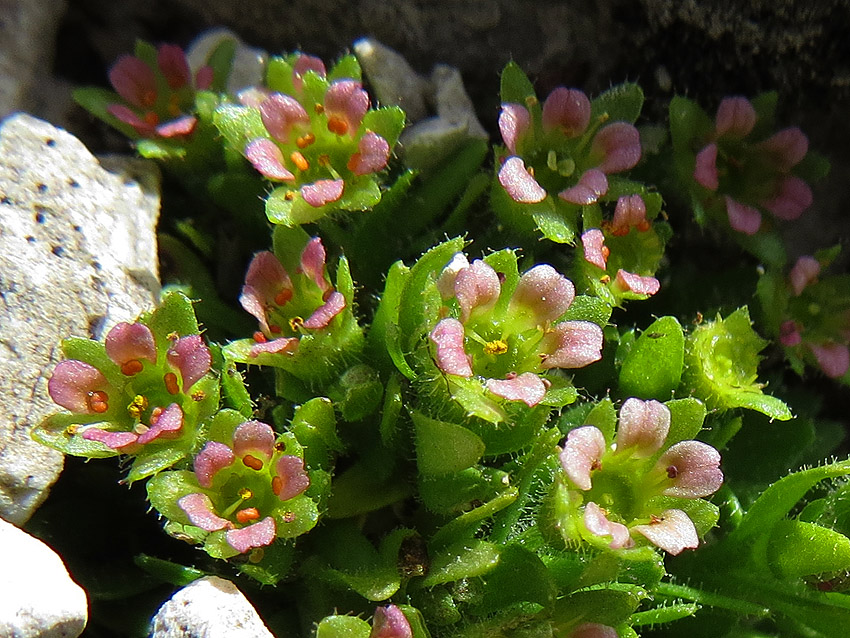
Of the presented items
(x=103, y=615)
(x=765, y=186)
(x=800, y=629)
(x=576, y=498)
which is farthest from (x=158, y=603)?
(x=765, y=186)

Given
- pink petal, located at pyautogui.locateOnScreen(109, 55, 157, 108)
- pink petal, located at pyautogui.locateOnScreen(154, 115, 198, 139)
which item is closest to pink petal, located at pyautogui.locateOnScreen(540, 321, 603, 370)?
pink petal, located at pyautogui.locateOnScreen(154, 115, 198, 139)

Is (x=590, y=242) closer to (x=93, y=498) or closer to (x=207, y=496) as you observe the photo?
(x=207, y=496)

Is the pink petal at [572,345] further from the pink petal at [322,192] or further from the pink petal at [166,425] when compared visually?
the pink petal at [166,425]

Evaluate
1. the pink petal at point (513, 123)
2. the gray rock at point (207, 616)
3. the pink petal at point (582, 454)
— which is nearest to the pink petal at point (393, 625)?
the gray rock at point (207, 616)

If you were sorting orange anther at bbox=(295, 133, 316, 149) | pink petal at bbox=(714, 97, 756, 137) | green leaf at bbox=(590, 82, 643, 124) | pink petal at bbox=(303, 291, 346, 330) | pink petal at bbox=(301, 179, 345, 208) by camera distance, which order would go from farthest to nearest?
pink petal at bbox=(714, 97, 756, 137) → green leaf at bbox=(590, 82, 643, 124) → orange anther at bbox=(295, 133, 316, 149) → pink petal at bbox=(301, 179, 345, 208) → pink petal at bbox=(303, 291, 346, 330)

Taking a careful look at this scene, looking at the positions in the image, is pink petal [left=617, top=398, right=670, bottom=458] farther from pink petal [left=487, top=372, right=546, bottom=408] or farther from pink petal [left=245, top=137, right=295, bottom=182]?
pink petal [left=245, top=137, right=295, bottom=182]
